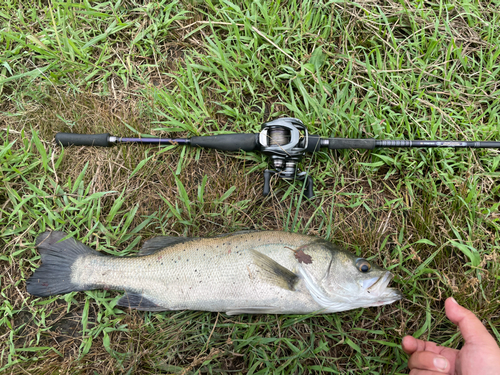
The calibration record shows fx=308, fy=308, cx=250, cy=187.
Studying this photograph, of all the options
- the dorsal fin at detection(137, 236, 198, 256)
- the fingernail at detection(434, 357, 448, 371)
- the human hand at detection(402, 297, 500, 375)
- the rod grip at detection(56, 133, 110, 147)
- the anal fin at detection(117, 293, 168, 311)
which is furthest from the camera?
the rod grip at detection(56, 133, 110, 147)

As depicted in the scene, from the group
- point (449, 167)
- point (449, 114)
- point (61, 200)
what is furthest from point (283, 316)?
point (449, 114)

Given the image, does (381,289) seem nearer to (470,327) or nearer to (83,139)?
(470,327)

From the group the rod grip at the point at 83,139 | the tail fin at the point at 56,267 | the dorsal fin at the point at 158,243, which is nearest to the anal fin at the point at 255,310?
the dorsal fin at the point at 158,243

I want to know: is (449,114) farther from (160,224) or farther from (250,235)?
(160,224)

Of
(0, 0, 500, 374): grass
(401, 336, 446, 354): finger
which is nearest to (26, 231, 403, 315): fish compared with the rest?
(0, 0, 500, 374): grass

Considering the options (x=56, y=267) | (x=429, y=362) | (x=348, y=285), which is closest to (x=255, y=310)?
(x=348, y=285)

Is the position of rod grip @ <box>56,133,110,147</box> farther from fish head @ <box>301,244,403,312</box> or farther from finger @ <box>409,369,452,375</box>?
finger @ <box>409,369,452,375</box>

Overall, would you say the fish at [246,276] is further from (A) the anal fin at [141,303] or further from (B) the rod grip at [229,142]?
(B) the rod grip at [229,142]
